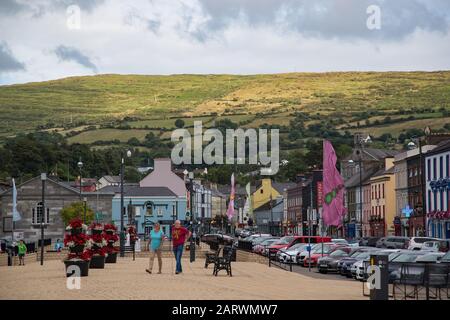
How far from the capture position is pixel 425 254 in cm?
4456

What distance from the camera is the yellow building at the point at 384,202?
385ft

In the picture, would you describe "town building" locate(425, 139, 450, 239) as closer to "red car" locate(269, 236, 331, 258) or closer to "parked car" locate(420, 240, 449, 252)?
"red car" locate(269, 236, 331, 258)

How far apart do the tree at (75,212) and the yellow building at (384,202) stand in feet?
97.8

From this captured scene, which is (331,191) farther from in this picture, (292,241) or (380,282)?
(292,241)

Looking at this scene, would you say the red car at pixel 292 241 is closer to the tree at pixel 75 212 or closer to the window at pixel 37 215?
the tree at pixel 75 212

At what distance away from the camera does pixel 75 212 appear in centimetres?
12712

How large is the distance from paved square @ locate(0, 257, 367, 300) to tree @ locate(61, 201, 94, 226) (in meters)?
77.9

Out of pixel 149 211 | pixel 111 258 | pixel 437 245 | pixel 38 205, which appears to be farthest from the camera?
pixel 149 211

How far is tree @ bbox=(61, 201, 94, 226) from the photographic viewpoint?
409 ft

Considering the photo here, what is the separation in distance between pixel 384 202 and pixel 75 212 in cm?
3346

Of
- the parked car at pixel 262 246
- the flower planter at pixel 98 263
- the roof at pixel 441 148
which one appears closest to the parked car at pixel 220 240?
the parked car at pixel 262 246

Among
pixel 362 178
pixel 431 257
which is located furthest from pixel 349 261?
pixel 362 178
